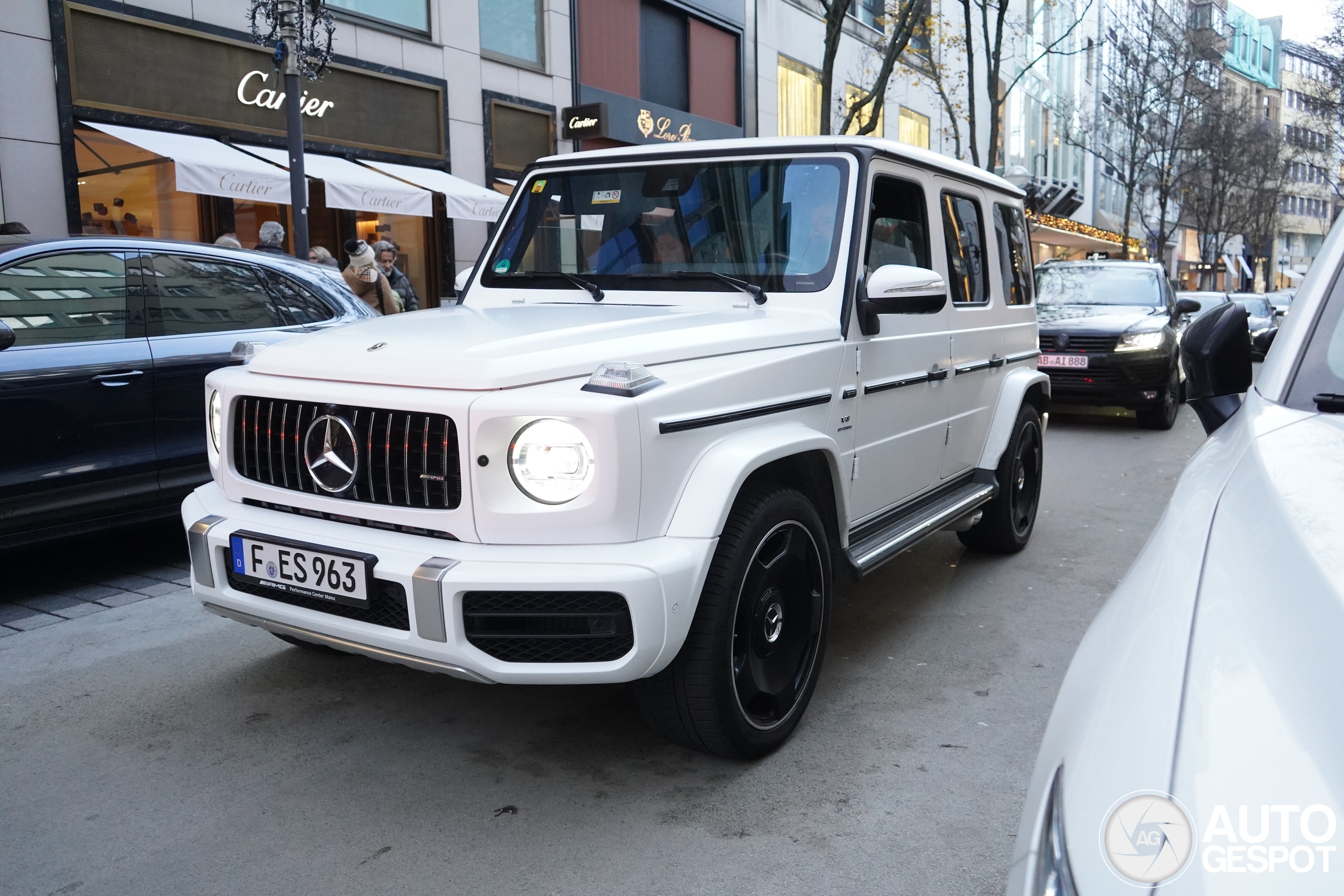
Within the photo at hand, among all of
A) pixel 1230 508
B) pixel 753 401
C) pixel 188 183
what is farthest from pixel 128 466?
pixel 188 183

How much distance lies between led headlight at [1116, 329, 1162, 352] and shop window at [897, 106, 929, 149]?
763 inches

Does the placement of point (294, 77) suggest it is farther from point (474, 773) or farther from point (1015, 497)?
point (474, 773)

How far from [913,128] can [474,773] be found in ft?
98.1

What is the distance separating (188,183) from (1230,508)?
11.1m

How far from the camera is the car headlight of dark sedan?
3.27 ft

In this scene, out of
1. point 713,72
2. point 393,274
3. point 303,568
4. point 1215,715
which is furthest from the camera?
point 713,72

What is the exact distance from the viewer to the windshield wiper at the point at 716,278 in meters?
3.63

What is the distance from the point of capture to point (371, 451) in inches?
111

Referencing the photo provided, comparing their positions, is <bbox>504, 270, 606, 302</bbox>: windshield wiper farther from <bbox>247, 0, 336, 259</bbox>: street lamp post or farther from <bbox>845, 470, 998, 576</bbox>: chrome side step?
<bbox>247, 0, 336, 259</bbox>: street lamp post

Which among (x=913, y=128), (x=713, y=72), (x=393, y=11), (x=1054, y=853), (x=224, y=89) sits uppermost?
(x=913, y=128)

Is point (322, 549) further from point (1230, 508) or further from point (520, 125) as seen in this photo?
point (520, 125)

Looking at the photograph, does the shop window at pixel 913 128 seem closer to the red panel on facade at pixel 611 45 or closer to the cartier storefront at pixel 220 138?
the red panel on facade at pixel 611 45

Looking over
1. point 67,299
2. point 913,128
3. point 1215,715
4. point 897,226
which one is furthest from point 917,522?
point 913,128

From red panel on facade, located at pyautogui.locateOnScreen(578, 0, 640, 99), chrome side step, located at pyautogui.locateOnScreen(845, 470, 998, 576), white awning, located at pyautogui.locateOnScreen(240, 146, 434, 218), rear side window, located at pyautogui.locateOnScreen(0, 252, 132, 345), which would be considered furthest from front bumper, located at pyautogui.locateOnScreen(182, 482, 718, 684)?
red panel on facade, located at pyautogui.locateOnScreen(578, 0, 640, 99)
